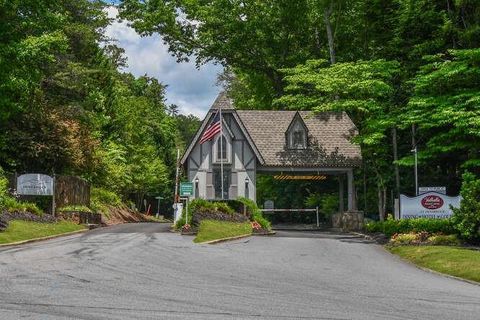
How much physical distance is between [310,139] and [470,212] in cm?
2034

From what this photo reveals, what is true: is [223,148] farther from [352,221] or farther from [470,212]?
[470,212]

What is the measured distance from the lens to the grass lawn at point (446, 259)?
1680cm

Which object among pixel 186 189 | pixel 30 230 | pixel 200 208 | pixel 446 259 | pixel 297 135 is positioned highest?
pixel 297 135

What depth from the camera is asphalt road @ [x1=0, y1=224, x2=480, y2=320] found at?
9.75 meters

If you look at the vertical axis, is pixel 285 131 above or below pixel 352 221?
above

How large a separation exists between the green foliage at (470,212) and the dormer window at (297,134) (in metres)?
19.1

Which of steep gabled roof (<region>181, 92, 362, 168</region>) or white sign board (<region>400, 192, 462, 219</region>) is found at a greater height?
steep gabled roof (<region>181, 92, 362, 168</region>)

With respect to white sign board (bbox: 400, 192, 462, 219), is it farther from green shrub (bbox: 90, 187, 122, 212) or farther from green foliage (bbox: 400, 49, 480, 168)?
green shrub (bbox: 90, 187, 122, 212)

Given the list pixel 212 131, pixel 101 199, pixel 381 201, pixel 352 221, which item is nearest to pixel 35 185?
pixel 212 131

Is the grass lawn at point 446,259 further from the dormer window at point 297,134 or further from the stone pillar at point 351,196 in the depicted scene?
the dormer window at point 297,134

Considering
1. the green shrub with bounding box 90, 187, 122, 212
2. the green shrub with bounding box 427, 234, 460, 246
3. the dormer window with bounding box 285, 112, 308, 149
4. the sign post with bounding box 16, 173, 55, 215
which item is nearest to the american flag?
the dormer window with bounding box 285, 112, 308, 149

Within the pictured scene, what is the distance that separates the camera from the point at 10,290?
11.0 metres

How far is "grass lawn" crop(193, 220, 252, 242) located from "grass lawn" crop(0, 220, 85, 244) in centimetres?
649

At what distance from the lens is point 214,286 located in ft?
41.0
